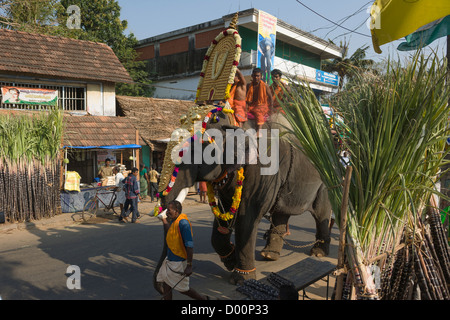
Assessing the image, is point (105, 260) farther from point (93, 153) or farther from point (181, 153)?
point (93, 153)

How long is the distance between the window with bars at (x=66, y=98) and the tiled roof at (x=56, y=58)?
1.57 ft

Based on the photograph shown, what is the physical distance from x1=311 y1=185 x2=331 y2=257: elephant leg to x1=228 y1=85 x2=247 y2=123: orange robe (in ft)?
7.16

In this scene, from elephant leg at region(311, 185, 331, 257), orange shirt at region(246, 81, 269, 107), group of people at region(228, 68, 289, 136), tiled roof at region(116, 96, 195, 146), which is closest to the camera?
group of people at region(228, 68, 289, 136)

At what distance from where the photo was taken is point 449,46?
15.2 feet

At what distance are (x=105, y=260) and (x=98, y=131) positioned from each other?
296 inches

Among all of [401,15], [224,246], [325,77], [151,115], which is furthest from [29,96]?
[325,77]

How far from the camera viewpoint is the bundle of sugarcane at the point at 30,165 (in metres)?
8.98

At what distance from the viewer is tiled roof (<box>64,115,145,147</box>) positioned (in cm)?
1199

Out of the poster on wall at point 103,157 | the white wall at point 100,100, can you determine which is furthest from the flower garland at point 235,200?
the white wall at point 100,100

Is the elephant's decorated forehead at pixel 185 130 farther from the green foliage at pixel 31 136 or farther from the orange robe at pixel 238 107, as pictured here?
the green foliage at pixel 31 136

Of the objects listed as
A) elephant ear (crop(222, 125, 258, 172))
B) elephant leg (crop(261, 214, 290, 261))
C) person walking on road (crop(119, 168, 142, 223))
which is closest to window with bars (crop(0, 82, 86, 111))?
person walking on road (crop(119, 168, 142, 223))

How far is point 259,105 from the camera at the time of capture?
17.2ft

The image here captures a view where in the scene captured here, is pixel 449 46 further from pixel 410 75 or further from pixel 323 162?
pixel 323 162

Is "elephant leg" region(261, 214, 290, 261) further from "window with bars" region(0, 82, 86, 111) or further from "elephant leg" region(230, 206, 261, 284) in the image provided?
"window with bars" region(0, 82, 86, 111)
